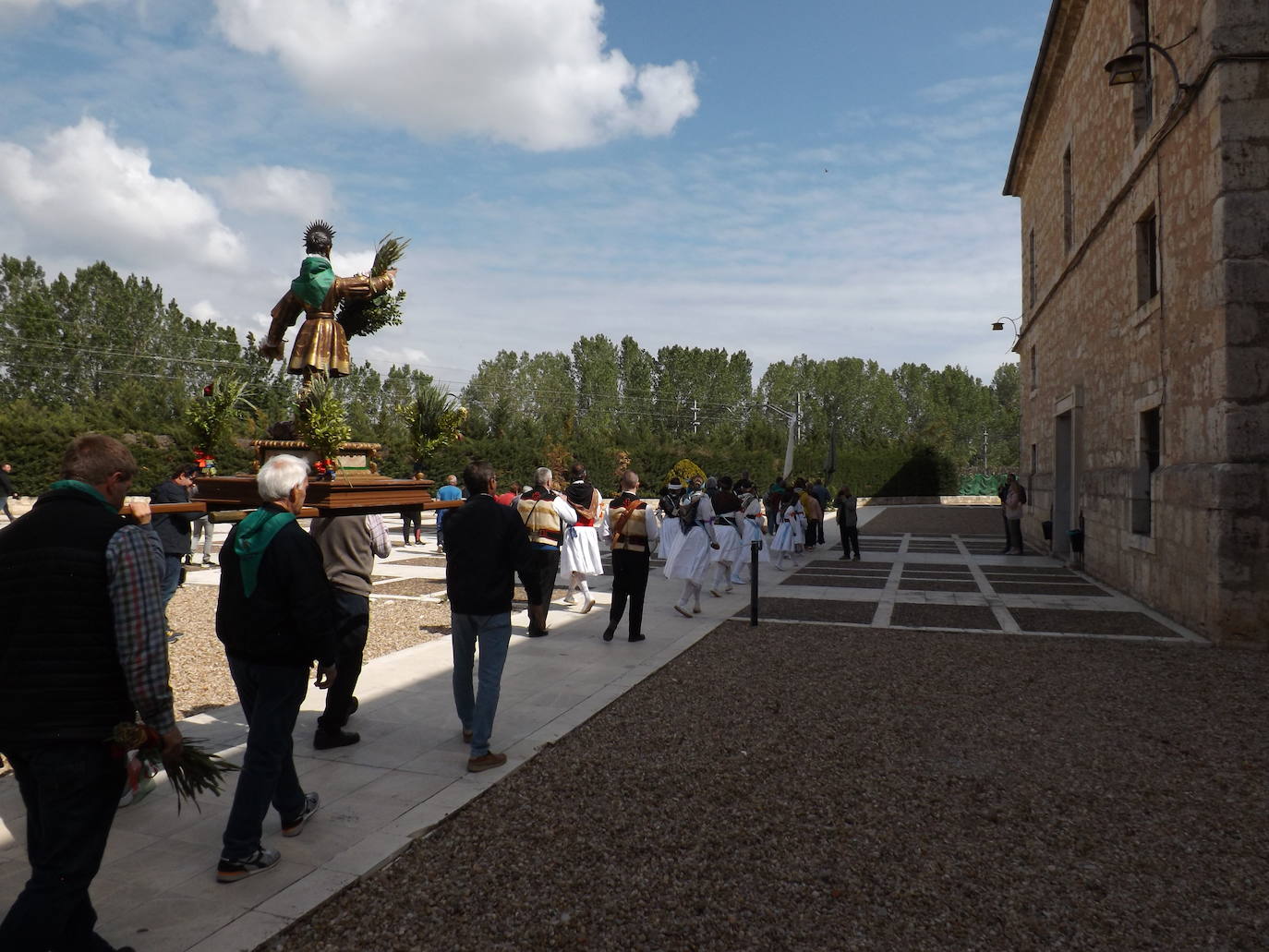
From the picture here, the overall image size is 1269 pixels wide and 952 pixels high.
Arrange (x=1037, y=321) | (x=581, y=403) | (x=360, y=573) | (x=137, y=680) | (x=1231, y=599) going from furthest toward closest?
(x=581, y=403) → (x=1037, y=321) → (x=1231, y=599) → (x=360, y=573) → (x=137, y=680)

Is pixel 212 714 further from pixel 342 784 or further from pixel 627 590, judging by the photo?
pixel 627 590

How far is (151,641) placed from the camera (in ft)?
8.18

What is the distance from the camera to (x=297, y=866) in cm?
332

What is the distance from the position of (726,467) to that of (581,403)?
2227 cm

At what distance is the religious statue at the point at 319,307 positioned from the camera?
5.06 meters

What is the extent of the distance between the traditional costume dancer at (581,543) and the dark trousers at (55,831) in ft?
24.4

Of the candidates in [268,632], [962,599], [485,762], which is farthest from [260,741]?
[962,599]

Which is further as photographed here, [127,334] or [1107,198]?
[127,334]

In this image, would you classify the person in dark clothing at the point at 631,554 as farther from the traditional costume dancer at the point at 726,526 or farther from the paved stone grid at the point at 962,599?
the traditional costume dancer at the point at 726,526

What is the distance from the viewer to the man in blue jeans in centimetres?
446

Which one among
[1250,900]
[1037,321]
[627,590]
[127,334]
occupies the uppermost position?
[127,334]

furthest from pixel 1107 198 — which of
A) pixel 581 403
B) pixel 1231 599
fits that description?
pixel 581 403

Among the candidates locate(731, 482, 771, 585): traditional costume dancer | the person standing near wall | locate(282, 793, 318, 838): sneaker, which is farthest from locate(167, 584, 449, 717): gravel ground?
the person standing near wall

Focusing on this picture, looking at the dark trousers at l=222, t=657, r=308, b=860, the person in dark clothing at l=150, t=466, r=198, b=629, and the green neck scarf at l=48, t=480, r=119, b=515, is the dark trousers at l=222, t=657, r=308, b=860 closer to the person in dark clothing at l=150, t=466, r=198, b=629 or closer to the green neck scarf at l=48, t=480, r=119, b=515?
the green neck scarf at l=48, t=480, r=119, b=515
